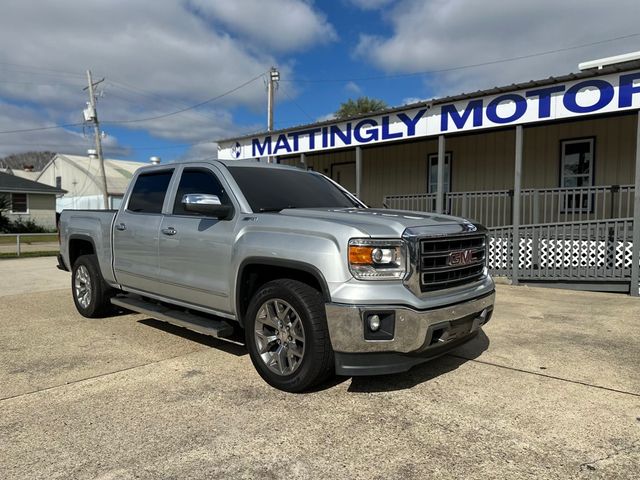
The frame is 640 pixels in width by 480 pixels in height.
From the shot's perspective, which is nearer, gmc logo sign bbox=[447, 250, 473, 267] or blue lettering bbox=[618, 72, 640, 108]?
gmc logo sign bbox=[447, 250, 473, 267]

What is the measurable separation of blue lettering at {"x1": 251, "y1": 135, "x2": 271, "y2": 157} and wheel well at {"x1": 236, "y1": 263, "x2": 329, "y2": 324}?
10.8m

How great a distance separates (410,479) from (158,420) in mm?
1760

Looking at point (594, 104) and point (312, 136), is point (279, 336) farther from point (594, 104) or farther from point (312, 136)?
point (312, 136)

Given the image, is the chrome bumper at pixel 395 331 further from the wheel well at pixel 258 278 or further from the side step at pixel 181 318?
the side step at pixel 181 318

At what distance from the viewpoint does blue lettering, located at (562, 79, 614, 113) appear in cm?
845

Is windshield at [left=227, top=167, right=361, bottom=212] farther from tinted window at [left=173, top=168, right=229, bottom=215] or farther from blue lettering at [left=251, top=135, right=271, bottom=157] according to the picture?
blue lettering at [left=251, top=135, right=271, bottom=157]

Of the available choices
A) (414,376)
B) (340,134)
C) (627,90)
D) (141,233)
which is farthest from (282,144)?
(414,376)

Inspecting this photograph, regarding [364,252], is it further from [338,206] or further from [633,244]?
[633,244]

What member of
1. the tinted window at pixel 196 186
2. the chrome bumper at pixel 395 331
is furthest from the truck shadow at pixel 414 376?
the tinted window at pixel 196 186

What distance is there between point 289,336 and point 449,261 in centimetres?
137

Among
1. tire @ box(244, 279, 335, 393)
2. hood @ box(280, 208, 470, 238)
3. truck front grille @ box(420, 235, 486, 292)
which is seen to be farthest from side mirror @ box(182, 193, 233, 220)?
truck front grille @ box(420, 235, 486, 292)

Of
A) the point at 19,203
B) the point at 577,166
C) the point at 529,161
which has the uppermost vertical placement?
the point at 529,161

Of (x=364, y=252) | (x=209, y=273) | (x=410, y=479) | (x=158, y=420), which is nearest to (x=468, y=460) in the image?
(x=410, y=479)

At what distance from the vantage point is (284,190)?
4.81 metres
